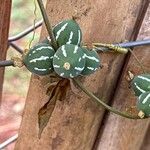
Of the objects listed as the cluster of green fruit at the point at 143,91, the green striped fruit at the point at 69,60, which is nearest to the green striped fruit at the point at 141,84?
the cluster of green fruit at the point at 143,91

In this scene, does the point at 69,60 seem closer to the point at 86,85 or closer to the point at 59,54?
the point at 59,54

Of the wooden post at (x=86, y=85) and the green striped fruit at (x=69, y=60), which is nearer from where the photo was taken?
the green striped fruit at (x=69, y=60)

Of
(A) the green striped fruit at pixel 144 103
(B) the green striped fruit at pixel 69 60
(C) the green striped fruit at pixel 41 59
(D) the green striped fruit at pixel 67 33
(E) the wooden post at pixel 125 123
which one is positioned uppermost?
(D) the green striped fruit at pixel 67 33

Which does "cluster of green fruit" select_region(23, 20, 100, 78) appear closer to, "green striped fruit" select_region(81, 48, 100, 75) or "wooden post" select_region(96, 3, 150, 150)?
"green striped fruit" select_region(81, 48, 100, 75)

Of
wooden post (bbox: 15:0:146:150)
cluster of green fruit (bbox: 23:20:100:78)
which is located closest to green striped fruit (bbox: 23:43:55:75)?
cluster of green fruit (bbox: 23:20:100:78)

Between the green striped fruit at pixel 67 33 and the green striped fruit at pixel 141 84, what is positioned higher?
the green striped fruit at pixel 67 33

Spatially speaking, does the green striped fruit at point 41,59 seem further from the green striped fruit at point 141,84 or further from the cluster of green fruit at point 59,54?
the green striped fruit at point 141,84

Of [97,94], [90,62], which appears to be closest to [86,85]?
[97,94]
